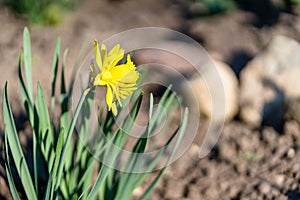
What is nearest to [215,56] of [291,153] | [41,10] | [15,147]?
[291,153]

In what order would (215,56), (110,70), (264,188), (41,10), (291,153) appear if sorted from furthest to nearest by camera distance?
(41,10) < (215,56) < (291,153) < (264,188) < (110,70)

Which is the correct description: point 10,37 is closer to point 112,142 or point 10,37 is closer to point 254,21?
point 254,21

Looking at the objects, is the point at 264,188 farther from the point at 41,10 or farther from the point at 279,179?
the point at 41,10

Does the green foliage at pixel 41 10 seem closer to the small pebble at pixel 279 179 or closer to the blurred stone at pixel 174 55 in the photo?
the blurred stone at pixel 174 55

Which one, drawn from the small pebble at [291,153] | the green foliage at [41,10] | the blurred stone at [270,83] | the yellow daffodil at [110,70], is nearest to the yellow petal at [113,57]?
the yellow daffodil at [110,70]

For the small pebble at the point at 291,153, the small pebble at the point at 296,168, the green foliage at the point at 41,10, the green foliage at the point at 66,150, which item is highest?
the green foliage at the point at 66,150

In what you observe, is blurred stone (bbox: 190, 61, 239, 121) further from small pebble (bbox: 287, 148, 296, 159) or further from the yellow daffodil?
the yellow daffodil

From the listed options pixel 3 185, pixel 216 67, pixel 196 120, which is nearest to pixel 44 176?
pixel 3 185

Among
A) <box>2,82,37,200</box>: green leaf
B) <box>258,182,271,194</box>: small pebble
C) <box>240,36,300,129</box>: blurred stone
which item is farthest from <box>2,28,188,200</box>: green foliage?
<box>240,36,300,129</box>: blurred stone
